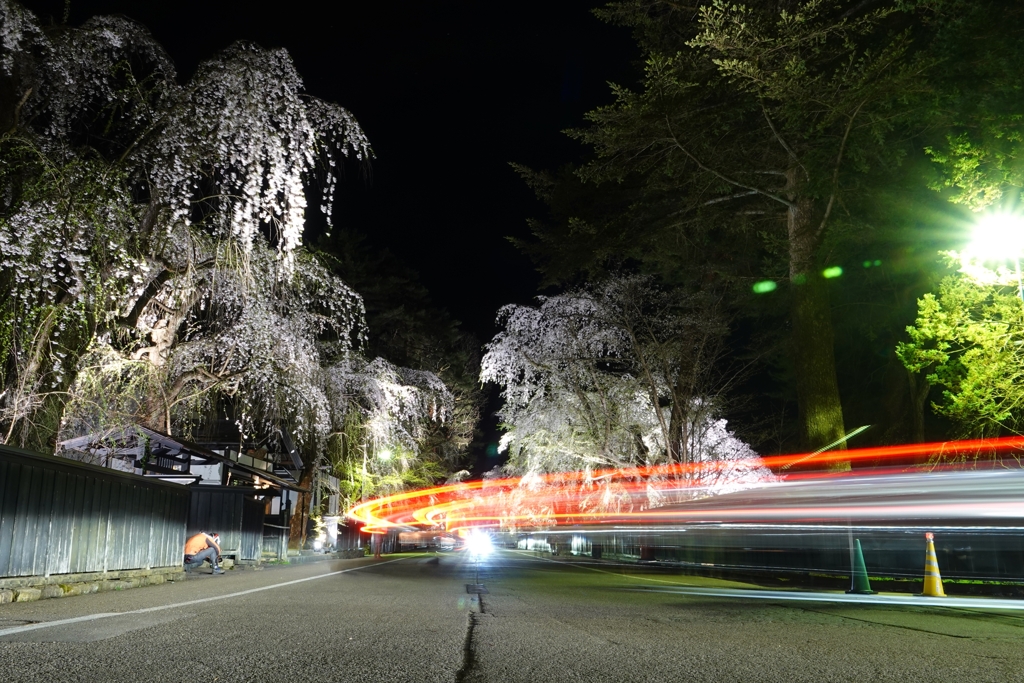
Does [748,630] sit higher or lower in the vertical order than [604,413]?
lower

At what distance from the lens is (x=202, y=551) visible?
18.8m

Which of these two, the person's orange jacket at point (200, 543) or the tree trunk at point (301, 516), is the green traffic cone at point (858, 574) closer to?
the person's orange jacket at point (200, 543)

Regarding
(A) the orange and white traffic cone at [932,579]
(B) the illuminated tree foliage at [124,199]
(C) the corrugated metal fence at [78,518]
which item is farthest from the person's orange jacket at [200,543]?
(A) the orange and white traffic cone at [932,579]

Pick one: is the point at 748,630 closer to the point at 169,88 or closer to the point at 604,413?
the point at 169,88

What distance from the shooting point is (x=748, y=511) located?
22.5 meters

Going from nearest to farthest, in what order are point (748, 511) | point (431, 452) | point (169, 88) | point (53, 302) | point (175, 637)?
point (175, 637) < point (53, 302) < point (169, 88) < point (748, 511) < point (431, 452)

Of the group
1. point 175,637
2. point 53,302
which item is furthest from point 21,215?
point 175,637

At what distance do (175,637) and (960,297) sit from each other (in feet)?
41.3

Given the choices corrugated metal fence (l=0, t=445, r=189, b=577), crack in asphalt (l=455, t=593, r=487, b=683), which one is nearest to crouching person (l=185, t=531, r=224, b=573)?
corrugated metal fence (l=0, t=445, r=189, b=577)

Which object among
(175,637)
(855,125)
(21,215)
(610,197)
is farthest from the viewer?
(610,197)

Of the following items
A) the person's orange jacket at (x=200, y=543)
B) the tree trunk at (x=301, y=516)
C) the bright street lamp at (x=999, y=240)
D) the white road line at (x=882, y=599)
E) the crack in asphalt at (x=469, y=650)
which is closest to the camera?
the crack in asphalt at (x=469, y=650)

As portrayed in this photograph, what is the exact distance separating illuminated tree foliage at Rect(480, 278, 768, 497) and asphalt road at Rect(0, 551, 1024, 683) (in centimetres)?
1710

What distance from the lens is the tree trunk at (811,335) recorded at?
17.3 meters

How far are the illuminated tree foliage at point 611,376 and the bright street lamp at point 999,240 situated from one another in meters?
14.4
